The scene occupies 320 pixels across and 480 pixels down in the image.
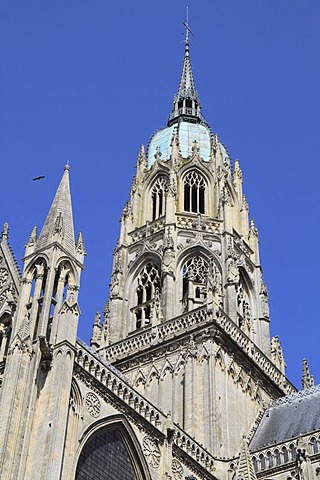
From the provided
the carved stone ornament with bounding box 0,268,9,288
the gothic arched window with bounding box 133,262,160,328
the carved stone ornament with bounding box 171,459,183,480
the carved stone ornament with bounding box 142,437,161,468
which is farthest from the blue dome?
the carved stone ornament with bounding box 142,437,161,468

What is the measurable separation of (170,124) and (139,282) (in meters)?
12.6

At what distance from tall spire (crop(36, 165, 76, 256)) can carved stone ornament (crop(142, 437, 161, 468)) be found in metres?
6.53

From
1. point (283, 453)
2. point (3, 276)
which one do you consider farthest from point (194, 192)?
point (3, 276)

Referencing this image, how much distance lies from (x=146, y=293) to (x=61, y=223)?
13.2 meters

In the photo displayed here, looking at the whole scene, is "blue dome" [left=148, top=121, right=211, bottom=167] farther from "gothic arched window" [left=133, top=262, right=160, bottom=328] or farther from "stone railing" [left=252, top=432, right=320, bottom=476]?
"stone railing" [left=252, top=432, right=320, bottom=476]

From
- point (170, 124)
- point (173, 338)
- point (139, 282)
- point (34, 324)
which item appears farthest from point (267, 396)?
point (170, 124)

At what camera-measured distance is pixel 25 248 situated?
2561 cm

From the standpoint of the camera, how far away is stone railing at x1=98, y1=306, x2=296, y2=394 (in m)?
33.7

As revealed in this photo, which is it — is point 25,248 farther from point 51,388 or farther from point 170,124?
point 170,124

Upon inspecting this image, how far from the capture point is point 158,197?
42.2 meters

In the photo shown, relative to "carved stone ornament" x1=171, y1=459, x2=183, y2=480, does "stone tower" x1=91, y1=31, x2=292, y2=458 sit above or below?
above

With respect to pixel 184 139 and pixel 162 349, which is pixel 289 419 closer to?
pixel 162 349

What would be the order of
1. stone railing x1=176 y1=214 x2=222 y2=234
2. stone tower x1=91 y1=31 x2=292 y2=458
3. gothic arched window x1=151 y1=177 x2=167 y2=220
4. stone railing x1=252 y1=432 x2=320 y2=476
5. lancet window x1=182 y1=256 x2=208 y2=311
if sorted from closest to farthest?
stone railing x1=252 y1=432 x2=320 y2=476, stone tower x1=91 y1=31 x2=292 y2=458, lancet window x1=182 y1=256 x2=208 y2=311, stone railing x1=176 y1=214 x2=222 y2=234, gothic arched window x1=151 y1=177 x2=167 y2=220

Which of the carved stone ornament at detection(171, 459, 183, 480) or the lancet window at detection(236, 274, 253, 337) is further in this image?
the lancet window at detection(236, 274, 253, 337)
